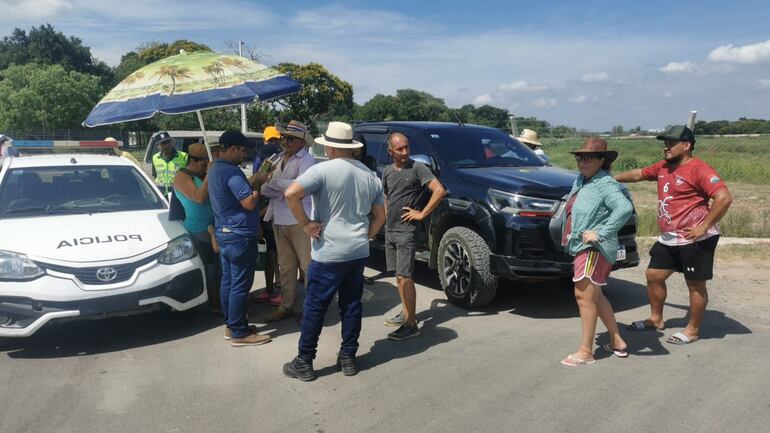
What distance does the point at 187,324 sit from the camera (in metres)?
5.21

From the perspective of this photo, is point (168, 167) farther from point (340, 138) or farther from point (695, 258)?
point (695, 258)

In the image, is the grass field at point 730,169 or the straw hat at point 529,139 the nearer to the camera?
the straw hat at point 529,139

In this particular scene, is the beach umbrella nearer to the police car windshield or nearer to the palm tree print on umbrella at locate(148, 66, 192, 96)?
the palm tree print on umbrella at locate(148, 66, 192, 96)

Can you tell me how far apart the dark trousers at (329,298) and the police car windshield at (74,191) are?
2384mm

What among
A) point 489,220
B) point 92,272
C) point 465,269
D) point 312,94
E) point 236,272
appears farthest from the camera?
point 312,94

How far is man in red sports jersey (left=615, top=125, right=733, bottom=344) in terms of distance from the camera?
4.42 metres

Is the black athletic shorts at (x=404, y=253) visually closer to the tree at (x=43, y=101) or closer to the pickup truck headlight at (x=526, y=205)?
the pickup truck headlight at (x=526, y=205)

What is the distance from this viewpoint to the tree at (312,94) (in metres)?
38.2

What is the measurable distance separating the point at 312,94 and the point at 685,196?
36.0 meters

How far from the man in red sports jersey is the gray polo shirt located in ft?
8.18

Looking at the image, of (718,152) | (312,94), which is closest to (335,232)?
(718,152)

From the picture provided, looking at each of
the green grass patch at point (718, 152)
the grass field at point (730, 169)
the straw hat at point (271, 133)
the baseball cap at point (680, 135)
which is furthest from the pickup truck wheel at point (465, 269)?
the green grass patch at point (718, 152)

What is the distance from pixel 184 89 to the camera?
4758 mm

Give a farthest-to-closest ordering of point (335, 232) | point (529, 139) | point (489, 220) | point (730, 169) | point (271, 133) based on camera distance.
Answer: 1. point (730, 169)
2. point (529, 139)
3. point (271, 133)
4. point (489, 220)
5. point (335, 232)
